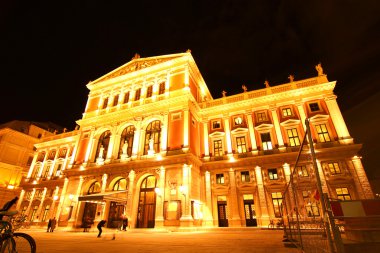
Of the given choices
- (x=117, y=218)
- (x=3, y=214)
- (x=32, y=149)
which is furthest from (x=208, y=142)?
(x=32, y=149)

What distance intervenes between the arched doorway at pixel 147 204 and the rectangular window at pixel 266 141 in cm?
1214

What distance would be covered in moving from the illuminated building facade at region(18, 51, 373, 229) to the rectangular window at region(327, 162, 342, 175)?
0.30 feet

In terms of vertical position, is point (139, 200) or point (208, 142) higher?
A: point (208, 142)

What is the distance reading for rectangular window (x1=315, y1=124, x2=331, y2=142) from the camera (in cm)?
2051

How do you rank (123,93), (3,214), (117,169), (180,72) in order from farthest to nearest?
1. (123,93)
2. (180,72)
3. (117,169)
4. (3,214)

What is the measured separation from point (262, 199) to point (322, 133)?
Result: 8806mm

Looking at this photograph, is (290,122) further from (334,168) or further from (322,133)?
(334,168)

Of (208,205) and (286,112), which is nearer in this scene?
(208,205)

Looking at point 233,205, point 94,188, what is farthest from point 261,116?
point 94,188

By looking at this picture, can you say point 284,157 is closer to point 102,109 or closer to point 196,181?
point 196,181

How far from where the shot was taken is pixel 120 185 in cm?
2291

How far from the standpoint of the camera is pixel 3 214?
4.20 metres

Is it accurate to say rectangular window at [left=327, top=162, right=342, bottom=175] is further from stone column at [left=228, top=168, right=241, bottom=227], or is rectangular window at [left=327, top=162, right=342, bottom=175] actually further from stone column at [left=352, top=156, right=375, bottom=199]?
stone column at [left=228, top=168, right=241, bottom=227]

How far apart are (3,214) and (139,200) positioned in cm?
1774
